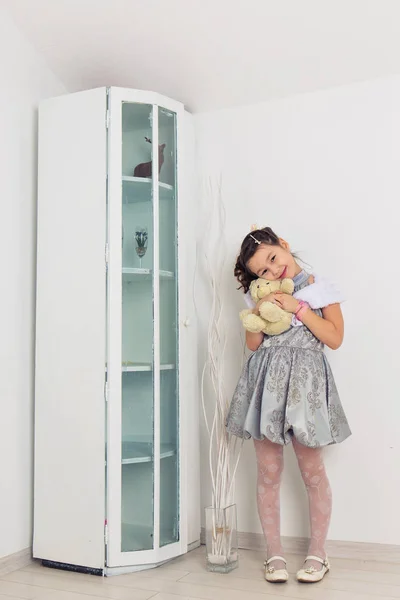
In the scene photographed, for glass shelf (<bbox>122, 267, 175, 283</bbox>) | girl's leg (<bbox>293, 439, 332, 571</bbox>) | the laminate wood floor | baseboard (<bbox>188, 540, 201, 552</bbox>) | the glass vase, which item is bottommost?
the laminate wood floor

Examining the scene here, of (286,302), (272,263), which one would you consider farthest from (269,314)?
(272,263)

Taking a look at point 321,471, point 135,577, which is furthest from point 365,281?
point 135,577

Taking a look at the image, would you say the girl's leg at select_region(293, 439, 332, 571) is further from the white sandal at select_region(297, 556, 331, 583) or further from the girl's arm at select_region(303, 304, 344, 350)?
the girl's arm at select_region(303, 304, 344, 350)

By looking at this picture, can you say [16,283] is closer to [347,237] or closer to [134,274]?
[134,274]

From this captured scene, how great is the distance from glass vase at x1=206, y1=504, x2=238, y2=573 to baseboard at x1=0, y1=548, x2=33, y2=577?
68 centimetres

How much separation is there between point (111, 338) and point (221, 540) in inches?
32.4

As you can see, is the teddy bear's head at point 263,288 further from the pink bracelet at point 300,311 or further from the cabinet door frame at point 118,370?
the cabinet door frame at point 118,370

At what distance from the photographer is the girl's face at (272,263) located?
2.35 meters

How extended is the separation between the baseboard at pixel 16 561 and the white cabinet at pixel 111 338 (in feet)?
0.12

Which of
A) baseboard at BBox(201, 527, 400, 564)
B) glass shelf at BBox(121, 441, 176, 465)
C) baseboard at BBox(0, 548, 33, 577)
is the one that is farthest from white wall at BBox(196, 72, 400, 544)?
baseboard at BBox(0, 548, 33, 577)

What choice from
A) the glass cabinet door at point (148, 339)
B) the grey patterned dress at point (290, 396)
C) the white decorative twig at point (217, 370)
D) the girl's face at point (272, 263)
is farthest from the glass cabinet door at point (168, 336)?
the girl's face at point (272, 263)

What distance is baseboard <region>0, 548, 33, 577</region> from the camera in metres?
2.36

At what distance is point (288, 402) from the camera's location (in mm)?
2234

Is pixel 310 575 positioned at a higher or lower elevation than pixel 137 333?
lower
